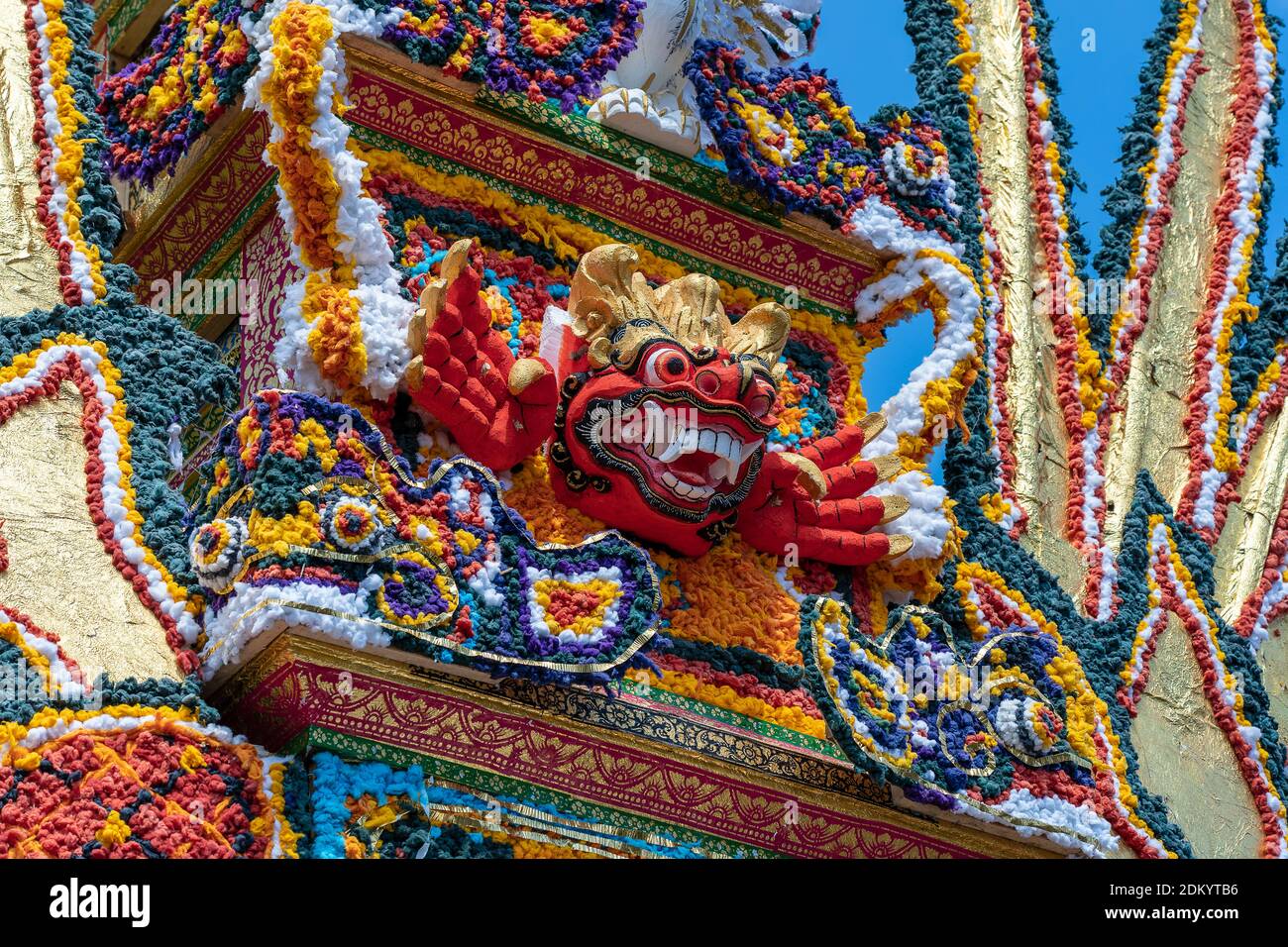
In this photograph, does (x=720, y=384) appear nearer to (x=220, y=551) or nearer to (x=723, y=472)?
(x=723, y=472)

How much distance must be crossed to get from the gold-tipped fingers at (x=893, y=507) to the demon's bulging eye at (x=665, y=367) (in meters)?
1.18

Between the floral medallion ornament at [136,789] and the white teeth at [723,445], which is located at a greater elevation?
the white teeth at [723,445]

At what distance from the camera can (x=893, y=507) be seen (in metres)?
9.91

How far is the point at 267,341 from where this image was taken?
9.46 metres

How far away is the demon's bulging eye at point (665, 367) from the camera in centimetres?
908

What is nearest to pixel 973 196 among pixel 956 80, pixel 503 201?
pixel 956 80

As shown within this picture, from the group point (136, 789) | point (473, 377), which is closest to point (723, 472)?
point (473, 377)

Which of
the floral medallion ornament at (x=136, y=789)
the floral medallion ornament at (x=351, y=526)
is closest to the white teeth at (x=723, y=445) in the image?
the floral medallion ornament at (x=351, y=526)

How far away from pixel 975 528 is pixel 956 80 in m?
2.28

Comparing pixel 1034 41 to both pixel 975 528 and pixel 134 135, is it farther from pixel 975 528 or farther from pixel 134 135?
pixel 134 135

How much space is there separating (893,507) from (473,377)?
1.83m

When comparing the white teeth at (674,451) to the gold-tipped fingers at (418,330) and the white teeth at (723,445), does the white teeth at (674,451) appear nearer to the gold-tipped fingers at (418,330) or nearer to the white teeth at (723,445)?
the white teeth at (723,445)

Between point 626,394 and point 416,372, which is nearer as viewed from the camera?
point 416,372

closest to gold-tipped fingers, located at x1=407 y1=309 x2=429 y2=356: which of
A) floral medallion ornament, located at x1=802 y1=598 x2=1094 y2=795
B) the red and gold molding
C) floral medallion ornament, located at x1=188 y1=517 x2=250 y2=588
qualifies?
floral medallion ornament, located at x1=188 y1=517 x2=250 y2=588
